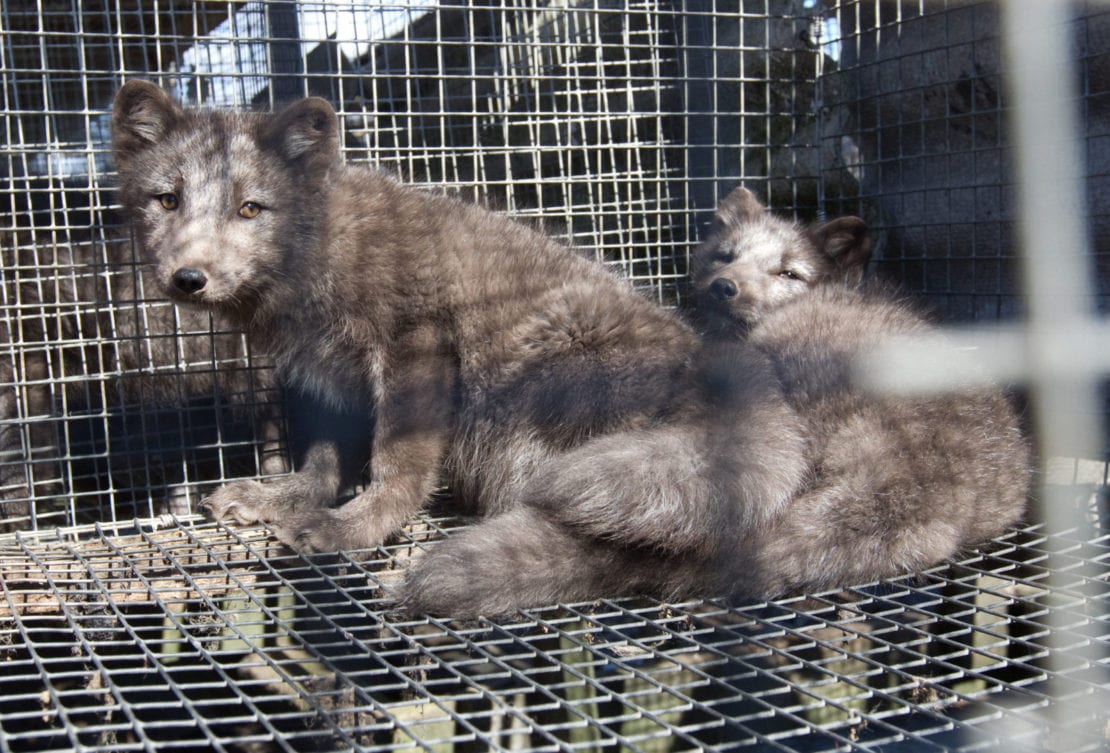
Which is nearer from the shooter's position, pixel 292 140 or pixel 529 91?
pixel 292 140

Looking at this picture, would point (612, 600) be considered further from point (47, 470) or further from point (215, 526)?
point (47, 470)

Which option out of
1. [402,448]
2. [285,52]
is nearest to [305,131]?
[285,52]

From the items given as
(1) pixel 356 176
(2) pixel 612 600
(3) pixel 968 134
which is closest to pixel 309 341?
(1) pixel 356 176

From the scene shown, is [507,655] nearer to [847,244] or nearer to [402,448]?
[402,448]

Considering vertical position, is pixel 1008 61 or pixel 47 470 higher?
pixel 1008 61

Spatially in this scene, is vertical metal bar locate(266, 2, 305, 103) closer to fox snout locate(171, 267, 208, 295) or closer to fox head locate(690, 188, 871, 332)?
fox snout locate(171, 267, 208, 295)

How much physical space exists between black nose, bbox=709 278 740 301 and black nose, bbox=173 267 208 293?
2101mm

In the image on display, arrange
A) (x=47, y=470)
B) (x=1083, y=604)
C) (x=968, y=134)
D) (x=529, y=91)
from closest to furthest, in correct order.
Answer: (x=1083, y=604), (x=968, y=134), (x=47, y=470), (x=529, y=91)

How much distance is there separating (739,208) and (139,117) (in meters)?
2.44

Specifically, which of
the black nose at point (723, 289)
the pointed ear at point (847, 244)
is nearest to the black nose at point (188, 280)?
the black nose at point (723, 289)

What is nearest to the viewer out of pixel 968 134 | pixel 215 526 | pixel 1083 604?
pixel 1083 604

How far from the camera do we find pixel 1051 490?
9.09 feet

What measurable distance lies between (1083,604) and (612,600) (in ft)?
3.64

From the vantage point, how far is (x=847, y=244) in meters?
4.12
